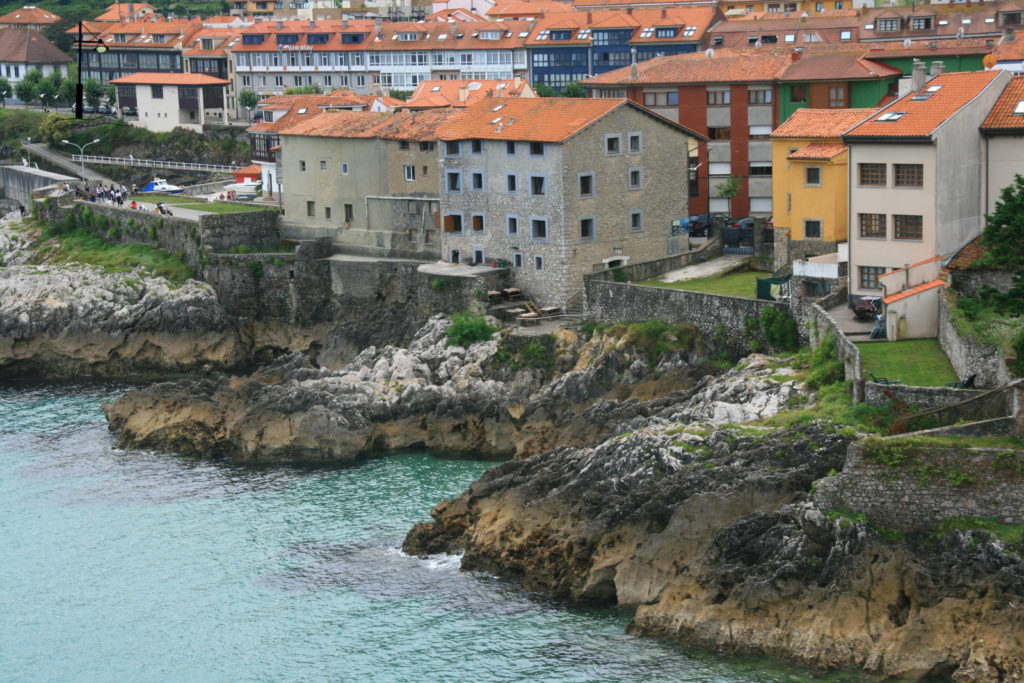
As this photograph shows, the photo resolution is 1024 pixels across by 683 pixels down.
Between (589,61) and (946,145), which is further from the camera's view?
(589,61)

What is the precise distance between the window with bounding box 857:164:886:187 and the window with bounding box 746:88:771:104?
19.9 m

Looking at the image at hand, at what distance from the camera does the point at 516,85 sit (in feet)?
294

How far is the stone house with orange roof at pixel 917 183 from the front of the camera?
46906mm

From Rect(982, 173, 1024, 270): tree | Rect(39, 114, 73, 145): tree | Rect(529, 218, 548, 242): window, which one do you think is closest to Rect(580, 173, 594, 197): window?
Rect(529, 218, 548, 242): window

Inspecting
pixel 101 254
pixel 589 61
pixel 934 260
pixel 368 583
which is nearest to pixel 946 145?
pixel 934 260

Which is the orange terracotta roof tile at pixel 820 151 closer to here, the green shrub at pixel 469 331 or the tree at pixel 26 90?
the green shrub at pixel 469 331

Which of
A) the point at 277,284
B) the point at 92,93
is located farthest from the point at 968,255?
the point at 92,93

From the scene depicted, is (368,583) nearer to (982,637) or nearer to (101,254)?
(982,637)

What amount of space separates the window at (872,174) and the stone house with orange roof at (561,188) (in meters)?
14.0

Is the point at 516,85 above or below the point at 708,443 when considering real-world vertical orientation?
above

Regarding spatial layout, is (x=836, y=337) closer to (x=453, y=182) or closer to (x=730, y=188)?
(x=730, y=188)

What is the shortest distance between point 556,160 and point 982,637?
102ft

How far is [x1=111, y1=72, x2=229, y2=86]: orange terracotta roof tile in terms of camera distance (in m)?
114

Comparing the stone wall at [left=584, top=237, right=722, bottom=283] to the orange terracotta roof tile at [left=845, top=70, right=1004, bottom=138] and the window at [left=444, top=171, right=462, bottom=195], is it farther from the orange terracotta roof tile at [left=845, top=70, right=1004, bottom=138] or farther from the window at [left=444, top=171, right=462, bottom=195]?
the orange terracotta roof tile at [left=845, top=70, right=1004, bottom=138]
